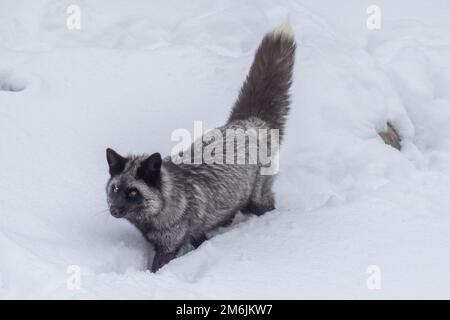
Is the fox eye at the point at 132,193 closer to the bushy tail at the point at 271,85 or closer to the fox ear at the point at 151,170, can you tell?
the fox ear at the point at 151,170

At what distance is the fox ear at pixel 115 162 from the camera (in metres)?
6.23

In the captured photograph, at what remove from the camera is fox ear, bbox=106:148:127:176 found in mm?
6227

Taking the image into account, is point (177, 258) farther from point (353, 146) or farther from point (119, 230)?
point (353, 146)

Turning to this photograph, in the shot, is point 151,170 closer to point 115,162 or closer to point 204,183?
point 115,162

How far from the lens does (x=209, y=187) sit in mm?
6938

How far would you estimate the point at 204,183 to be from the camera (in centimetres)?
691

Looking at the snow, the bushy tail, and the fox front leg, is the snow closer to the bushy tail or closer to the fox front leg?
the fox front leg

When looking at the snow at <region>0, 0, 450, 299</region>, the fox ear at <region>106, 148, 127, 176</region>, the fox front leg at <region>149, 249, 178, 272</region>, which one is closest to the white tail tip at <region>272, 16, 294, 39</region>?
the snow at <region>0, 0, 450, 299</region>

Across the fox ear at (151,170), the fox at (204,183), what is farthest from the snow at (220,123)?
the fox ear at (151,170)

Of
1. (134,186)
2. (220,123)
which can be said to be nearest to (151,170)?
(134,186)

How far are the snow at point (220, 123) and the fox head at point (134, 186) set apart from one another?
43 centimetres

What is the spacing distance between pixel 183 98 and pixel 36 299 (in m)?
4.02

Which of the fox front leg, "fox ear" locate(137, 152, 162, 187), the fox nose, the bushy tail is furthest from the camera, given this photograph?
the bushy tail
